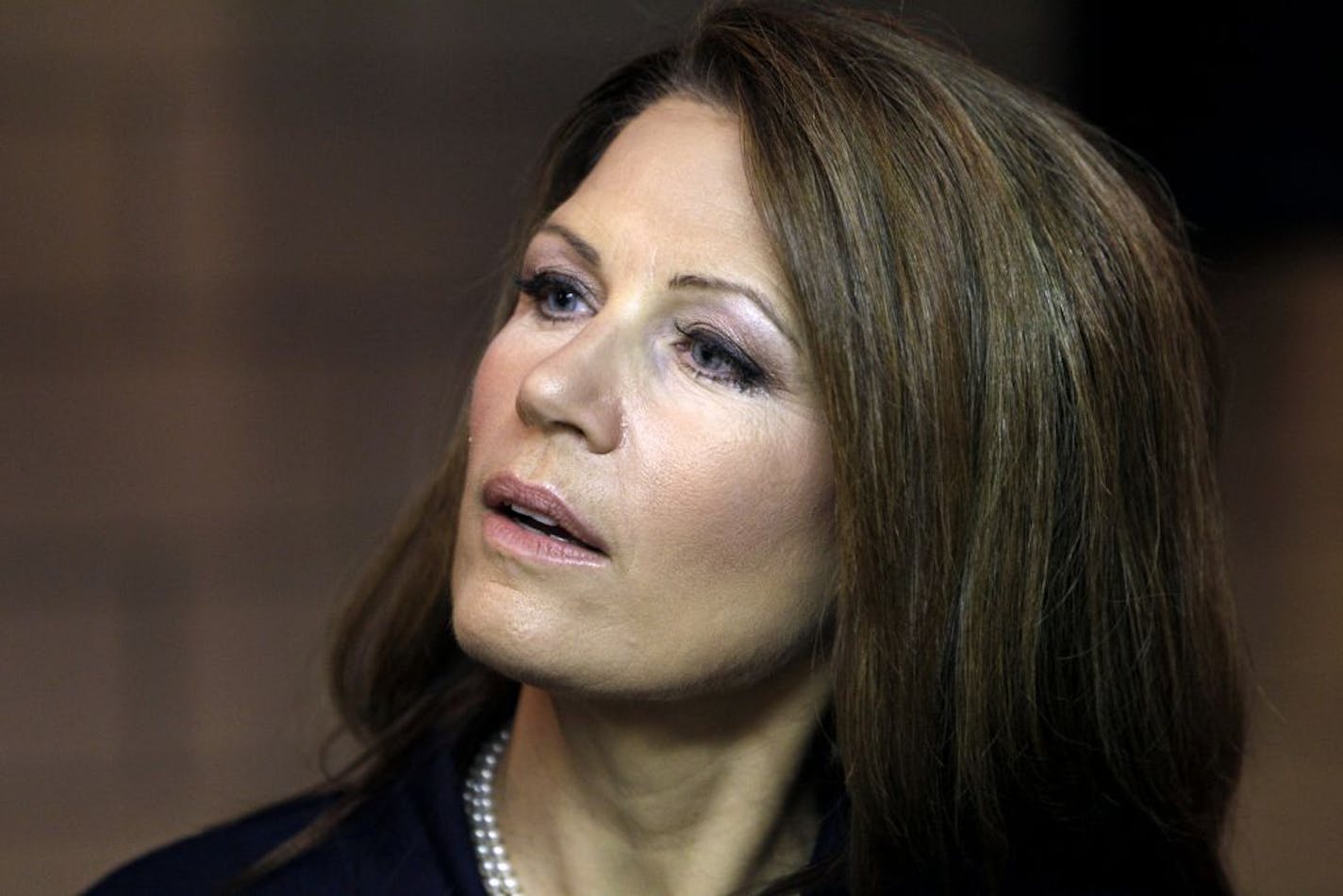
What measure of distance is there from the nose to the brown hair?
8.7 inches

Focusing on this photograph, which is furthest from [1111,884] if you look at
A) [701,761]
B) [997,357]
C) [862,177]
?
[862,177]

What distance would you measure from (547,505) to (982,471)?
0.50m

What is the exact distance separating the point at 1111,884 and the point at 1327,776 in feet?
6.37

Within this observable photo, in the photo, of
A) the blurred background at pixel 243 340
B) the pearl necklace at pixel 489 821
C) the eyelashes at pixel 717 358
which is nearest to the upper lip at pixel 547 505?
the eyelashes at pixel 717 358

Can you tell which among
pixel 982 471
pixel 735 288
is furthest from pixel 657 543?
pixel 982 471

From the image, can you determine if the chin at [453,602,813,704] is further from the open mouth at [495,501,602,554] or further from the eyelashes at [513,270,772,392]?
the eyelashes at [513,270,772,392]

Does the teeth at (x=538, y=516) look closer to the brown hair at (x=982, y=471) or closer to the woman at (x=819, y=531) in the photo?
the woman at (x=819, y=531)

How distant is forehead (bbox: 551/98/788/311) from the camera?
6.79 feet

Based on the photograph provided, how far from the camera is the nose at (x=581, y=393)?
6.58 ft

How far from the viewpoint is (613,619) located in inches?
78.8

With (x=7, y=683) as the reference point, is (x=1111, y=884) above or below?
above

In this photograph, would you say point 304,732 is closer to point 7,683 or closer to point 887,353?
point 7,683

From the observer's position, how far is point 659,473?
2008mm

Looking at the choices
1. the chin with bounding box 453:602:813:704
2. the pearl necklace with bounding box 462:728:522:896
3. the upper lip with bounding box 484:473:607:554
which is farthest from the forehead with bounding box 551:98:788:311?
the pearl necklace with bounding box 462:728:522:896
